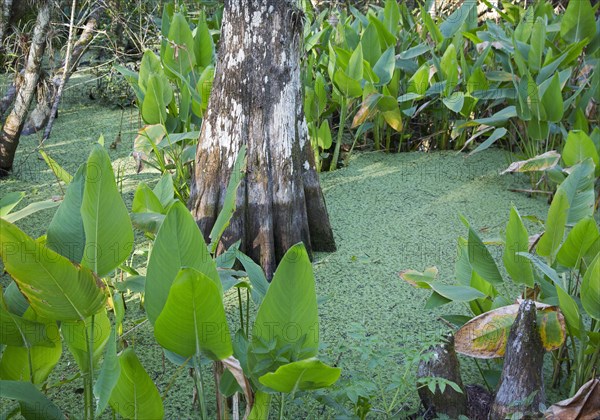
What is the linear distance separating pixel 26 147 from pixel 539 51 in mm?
2626

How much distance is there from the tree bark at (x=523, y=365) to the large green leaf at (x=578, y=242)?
0.71ft

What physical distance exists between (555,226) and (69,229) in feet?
3.64

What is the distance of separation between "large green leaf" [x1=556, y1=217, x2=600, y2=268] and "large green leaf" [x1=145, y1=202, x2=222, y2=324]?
33.6 inches

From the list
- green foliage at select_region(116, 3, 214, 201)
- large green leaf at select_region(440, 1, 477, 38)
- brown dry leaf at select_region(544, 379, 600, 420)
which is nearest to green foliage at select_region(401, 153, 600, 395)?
brown dry leaf at select_region(544, 379, 600, 420)

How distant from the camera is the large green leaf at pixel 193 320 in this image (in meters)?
1.01

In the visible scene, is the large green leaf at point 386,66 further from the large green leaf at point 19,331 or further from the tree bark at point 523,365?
the large green leaf at point 19,331

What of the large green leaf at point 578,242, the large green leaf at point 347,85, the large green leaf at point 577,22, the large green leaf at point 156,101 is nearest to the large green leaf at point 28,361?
the large green leaf at point 578,242

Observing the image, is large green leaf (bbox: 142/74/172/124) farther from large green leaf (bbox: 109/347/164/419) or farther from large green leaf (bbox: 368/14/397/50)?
large green leaf (bbox: 109/347/164/419)

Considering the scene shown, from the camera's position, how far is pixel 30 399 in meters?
1.10

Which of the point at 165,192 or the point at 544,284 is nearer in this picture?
the point at 544,284

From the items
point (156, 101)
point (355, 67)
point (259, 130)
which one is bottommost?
point (259, 130)

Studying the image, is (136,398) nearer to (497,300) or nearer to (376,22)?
(497,300)

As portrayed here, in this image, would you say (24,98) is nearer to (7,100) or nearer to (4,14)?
(7,100)

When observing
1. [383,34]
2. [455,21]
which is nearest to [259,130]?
[383,34]
